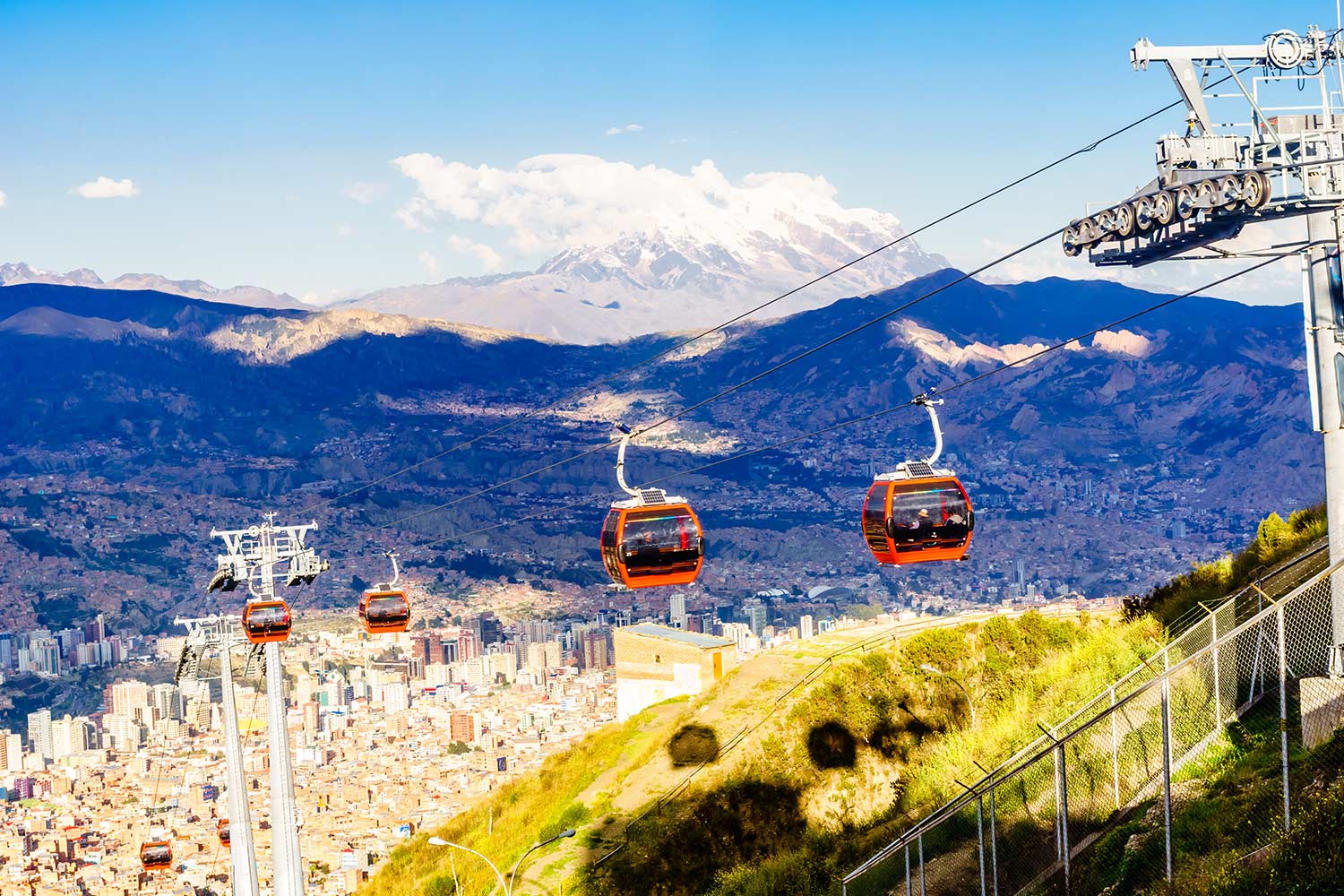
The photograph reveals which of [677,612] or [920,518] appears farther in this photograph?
[677,612]

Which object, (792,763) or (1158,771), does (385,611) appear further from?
(1158,771)

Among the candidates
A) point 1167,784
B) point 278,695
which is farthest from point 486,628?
point 1167,784

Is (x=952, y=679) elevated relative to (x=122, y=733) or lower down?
elevated

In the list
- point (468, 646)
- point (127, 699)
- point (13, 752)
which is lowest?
point (13, 752)

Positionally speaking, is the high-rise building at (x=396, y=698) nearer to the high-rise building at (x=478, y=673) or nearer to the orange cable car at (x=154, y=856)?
the high-rise building at (x=478, y=673)

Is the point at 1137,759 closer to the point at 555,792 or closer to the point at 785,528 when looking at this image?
the point at 555,792

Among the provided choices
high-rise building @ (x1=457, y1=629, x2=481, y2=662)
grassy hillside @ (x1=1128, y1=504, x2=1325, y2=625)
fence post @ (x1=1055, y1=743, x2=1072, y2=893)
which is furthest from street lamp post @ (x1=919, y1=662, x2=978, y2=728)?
high-rise building @ (x1=457, y1=629, x2=481, y2=662)

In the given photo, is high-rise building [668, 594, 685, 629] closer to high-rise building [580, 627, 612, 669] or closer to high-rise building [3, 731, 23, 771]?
high-rise building [580, 627, 612, 669]
